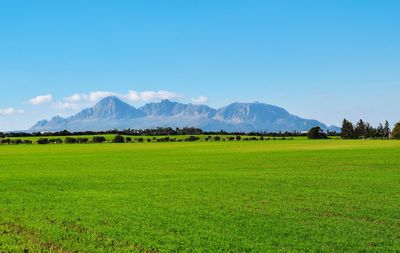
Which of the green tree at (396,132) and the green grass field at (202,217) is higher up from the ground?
the green tree at (396,132)

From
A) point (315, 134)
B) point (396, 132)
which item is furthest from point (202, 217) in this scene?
point (396, 132)

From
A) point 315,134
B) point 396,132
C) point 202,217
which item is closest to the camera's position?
point 202,217

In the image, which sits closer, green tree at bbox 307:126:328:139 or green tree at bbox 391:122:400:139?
green tree at bbox 391:122:400:139

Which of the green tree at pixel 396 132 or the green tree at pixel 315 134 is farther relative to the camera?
the green tree at pixel 315 134

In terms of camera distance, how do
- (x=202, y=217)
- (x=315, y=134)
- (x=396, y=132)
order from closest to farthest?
1. (x=202, y=217)
2. (x=396, y=132)
3. (x=315, y=134)

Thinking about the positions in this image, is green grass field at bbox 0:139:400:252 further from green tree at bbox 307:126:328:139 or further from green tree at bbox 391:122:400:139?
green tree at bbox 391:122:400:139

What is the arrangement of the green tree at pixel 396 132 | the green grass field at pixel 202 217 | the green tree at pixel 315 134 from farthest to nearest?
the green tree at pixel 315 134
the green tree at pixel 396 132
the green grass field at pixel 202 217

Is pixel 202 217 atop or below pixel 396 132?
below

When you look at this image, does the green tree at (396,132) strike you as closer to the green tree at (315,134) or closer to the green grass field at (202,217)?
the green tree at (315,134)

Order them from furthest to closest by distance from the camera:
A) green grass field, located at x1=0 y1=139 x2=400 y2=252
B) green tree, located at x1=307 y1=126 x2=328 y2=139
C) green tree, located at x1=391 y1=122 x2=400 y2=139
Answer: green tree, located at x1=307 y1=126 x2=328 y2=139
green tree, located at x1=391 y1=122 x2=400 y2=139
green grass field, located at x1=0 y1=139 x2=400 y2=252

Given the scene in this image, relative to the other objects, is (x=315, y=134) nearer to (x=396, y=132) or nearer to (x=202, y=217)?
(x=396, y=132)

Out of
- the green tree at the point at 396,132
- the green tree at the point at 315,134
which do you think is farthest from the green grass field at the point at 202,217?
the green tree at the point at 396,132

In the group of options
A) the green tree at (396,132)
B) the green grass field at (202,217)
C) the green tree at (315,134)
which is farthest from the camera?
the green tree at (315,134)

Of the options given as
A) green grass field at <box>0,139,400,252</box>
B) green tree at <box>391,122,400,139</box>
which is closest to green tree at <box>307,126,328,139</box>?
green tree at <box>391,122,400,139</box>
